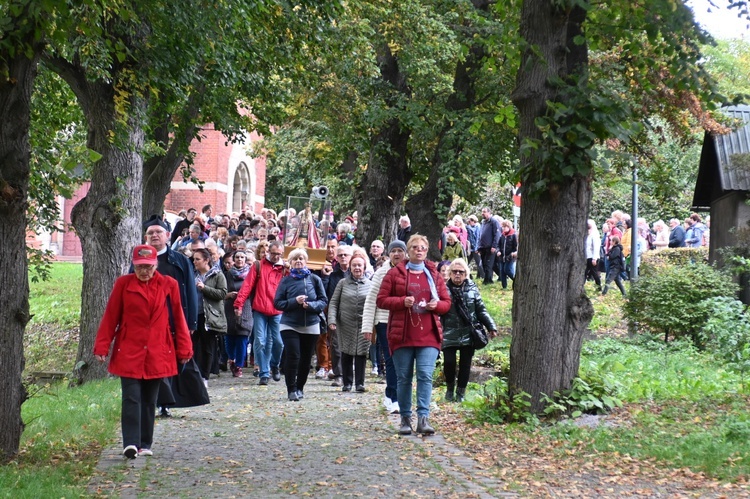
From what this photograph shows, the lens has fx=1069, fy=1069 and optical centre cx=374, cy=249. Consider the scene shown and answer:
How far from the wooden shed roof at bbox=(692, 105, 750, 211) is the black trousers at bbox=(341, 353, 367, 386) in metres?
10.4

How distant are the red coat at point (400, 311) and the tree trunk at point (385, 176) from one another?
13.6 m

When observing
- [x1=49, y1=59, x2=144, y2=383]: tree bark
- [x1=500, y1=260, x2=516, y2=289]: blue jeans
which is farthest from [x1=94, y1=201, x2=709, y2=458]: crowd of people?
[x1=500, y1=260, x2=516, y2=289]: blue jeans

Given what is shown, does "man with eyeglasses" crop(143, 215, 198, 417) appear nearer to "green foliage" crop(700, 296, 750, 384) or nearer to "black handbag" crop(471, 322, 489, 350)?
"black handbag" crop(471, 322, 489, 350)

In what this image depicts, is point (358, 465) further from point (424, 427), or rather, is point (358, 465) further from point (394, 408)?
point (394, 408)

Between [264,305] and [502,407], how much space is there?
5.42 metres

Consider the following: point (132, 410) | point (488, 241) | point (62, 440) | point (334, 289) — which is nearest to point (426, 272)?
point (132, 410)

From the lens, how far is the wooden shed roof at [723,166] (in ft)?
75.7

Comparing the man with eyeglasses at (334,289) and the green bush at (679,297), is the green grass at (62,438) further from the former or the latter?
the green bush at (679,297)

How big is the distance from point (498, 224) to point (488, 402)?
1855cm

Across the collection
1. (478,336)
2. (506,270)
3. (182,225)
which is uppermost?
(182,225)

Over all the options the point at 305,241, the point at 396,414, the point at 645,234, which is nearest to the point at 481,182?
the point at 305,241

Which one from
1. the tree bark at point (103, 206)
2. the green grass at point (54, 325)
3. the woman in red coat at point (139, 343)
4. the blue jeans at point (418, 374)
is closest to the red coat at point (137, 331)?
the woman in red coat at point (139, 343)

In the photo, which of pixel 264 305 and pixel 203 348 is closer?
pixel 203 348

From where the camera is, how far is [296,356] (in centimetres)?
1381
